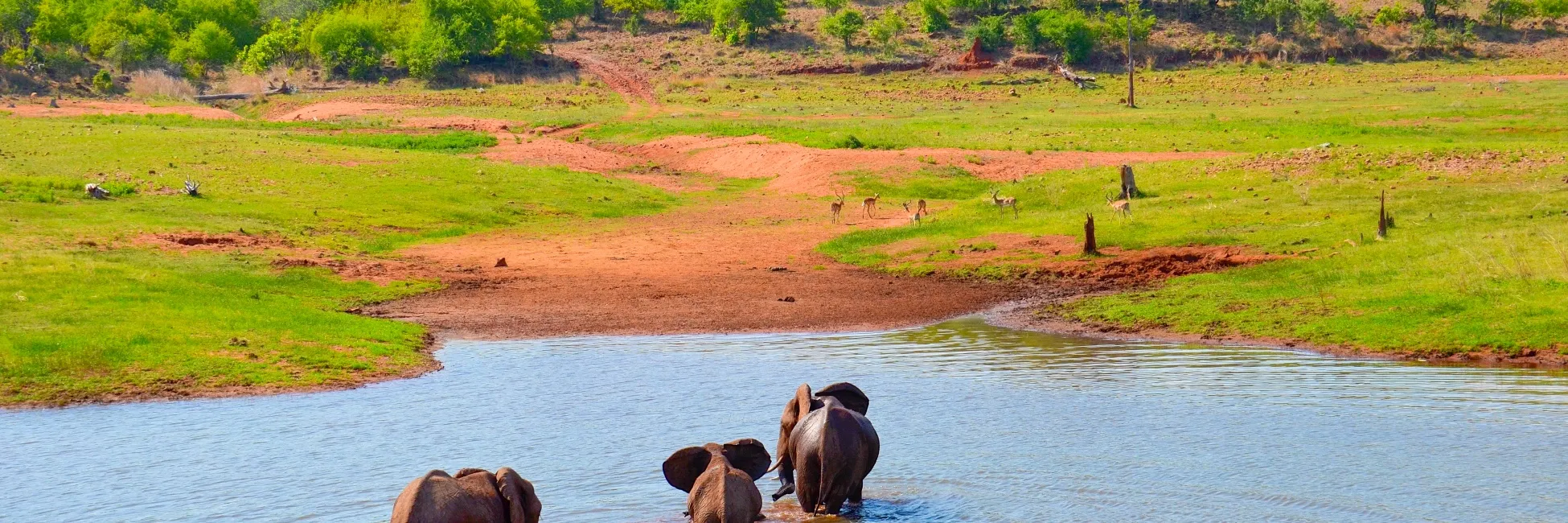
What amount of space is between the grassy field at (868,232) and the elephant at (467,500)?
9.34m

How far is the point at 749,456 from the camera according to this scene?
11.0 metres

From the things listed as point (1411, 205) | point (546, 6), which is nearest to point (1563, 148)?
point (1411, 205)

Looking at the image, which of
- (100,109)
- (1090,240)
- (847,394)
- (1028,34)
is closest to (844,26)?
(1028,34)

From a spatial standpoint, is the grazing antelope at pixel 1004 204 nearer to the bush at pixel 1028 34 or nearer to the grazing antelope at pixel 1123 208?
the grazing antelope at pixel 1123 208

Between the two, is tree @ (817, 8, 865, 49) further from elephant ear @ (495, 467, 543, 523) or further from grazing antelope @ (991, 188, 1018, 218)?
elephant ear @ (495, 467, 543, 523)

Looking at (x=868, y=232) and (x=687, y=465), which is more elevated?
(x=687, y=465)

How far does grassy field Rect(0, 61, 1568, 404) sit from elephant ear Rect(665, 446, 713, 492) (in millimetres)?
8263

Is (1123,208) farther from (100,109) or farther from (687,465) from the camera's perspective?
(100,109)

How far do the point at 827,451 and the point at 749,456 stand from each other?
72 cm

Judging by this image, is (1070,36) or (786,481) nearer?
(786,481)

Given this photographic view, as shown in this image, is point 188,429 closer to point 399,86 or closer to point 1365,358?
point 1365,358

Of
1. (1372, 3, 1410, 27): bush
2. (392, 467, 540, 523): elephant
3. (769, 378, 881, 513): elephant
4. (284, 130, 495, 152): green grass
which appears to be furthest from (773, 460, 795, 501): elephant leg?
(1372, 3, 1410, 27): bush

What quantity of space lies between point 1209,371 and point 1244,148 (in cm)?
2956

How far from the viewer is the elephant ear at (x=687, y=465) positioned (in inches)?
429
